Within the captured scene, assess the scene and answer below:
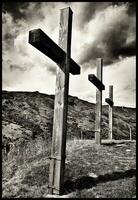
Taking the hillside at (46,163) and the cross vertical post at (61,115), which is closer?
the cross vertical post at (61,115)

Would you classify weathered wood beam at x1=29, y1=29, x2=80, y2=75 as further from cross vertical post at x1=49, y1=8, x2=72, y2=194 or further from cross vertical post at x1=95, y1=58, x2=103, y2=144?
cross vertical post at x1=95, y1=58, x2=103, y2=144

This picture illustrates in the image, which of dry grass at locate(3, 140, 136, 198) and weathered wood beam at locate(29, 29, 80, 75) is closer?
weathered wood beam at locate(29, 29, 80, 75)

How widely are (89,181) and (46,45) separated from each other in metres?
2.60

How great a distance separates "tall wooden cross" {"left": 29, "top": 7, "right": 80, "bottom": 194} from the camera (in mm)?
3885

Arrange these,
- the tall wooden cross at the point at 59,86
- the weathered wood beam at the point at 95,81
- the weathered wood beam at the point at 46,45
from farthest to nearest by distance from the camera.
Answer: the weathered wood beam at the point at 95,81 → the tall wooden cross at the point at 59,86 → the weathered wood beam at the point at 46,45

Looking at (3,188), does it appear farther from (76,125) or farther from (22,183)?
(76,125)

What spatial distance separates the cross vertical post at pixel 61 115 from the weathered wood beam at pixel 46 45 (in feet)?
0.45

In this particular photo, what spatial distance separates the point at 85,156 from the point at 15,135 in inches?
200

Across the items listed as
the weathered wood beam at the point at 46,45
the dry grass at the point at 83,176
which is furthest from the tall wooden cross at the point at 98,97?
the weathered wood beam at the point at 46,45

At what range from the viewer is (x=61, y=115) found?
4.13 m

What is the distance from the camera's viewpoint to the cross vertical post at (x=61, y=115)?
13.0 feet

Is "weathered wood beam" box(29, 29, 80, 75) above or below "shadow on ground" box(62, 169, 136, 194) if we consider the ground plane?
above

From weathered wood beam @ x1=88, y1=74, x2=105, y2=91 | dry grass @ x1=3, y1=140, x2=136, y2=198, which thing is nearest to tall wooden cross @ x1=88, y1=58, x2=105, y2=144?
weathered wood beam @ x1=88, y1=74, x2=105, y2=91

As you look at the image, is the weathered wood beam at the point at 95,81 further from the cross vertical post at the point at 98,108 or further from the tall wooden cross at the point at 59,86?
the tall wooden cross at the point at 59,86
